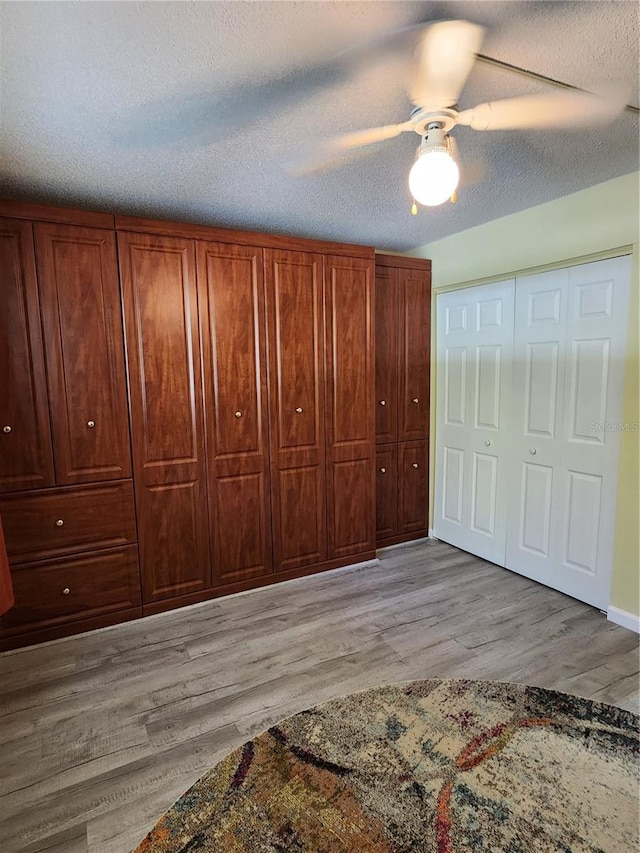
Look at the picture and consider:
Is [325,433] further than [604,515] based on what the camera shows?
Yes

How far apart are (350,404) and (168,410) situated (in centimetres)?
128

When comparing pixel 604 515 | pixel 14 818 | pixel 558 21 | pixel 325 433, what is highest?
pixel 558 21

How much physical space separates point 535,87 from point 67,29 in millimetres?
1559

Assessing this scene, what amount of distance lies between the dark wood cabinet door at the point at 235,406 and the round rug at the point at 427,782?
126 centimetres

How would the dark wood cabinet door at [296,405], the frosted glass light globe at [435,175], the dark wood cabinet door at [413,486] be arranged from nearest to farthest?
the frosted glass light globe at [435,175] → the dark wood cabinet door at [296,405] → the dark wood cabinet door at [413,486]

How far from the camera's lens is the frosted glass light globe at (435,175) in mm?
1434

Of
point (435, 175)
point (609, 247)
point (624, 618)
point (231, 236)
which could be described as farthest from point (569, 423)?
point (231, 236)

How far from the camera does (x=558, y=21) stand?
4.23 ft

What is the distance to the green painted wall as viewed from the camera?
2426mm

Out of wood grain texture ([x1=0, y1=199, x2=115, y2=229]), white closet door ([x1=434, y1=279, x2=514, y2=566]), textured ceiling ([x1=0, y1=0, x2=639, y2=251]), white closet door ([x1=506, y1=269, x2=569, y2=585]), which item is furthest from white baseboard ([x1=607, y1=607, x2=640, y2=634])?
wood grain texture ([x1=0, y1=199, x2=115, y2=229])

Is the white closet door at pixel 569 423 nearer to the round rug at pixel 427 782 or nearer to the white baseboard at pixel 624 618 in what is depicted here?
the white baseboard at pixel 624 618

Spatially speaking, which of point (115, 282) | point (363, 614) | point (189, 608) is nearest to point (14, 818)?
point (189, 608)

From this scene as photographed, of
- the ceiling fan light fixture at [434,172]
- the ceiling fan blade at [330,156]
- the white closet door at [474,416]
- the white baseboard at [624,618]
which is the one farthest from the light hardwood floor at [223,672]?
the ceiling fan blade at [330,156]

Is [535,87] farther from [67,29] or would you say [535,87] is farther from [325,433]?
[325,433]
